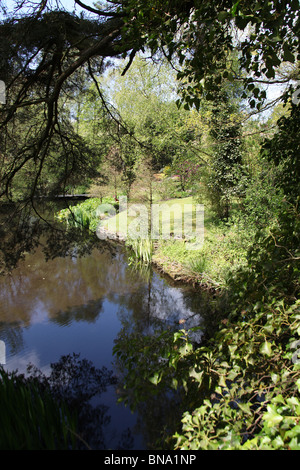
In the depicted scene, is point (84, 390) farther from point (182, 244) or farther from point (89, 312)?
point (182, 244)

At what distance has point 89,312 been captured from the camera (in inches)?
228

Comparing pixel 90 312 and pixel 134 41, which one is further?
pixel 90 312

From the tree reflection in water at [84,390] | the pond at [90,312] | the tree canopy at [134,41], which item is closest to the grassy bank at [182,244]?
the pond at [90,312]

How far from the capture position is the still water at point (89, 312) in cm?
414

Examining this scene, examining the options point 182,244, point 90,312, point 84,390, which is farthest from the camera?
point 182,244

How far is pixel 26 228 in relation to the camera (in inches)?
138

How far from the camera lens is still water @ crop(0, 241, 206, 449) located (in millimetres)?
4137

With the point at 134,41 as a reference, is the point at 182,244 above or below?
below

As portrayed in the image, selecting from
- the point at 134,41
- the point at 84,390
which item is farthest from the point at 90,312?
the point at 134,41

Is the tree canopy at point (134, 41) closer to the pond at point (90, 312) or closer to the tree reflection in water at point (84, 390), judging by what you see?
the pond at point (90, 312)

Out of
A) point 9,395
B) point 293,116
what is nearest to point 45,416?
point 9,395

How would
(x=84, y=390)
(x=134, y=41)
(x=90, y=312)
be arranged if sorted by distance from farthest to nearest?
(x=90, y=312) < (x=84, y=390) < (x=134, y=41)

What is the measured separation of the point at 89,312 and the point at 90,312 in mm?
21
